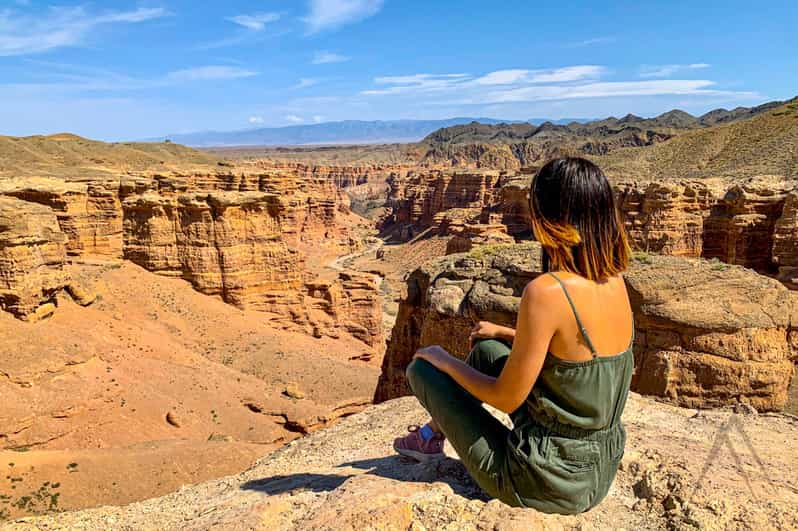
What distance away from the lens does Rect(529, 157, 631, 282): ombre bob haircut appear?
3.08 metres

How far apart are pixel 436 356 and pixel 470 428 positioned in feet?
1.65

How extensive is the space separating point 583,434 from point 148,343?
68.5 ft

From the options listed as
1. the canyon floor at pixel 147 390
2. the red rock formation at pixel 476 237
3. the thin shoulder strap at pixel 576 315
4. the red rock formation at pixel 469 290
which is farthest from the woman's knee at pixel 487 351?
the red rock formation at pixel 476 237

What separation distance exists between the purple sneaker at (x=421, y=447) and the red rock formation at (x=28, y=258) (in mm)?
16974

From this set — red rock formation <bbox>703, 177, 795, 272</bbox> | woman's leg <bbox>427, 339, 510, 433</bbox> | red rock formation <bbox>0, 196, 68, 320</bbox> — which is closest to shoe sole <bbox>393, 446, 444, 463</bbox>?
woman's leg <bbox>427, 339, 510, 433</bbox>

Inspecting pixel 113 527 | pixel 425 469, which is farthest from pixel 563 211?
pixel 113 527

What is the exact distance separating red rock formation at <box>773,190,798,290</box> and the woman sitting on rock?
838 inches

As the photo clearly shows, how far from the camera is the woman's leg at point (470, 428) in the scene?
133 inches

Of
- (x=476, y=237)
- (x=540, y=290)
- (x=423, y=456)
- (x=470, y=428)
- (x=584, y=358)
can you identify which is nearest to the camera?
(x=540, y=290)

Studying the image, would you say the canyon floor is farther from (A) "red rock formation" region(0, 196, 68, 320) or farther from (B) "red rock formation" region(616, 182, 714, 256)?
(B) "red rock formation" region(616, 182, 714, 256)

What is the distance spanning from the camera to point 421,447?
445 centimetres

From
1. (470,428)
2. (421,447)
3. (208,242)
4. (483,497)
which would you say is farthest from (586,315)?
(208,242)

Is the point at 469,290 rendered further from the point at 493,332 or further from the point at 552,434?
the point at 552,434

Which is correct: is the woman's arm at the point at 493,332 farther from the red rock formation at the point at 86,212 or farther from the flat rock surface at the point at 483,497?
the red rock formation at the point at 86,212
